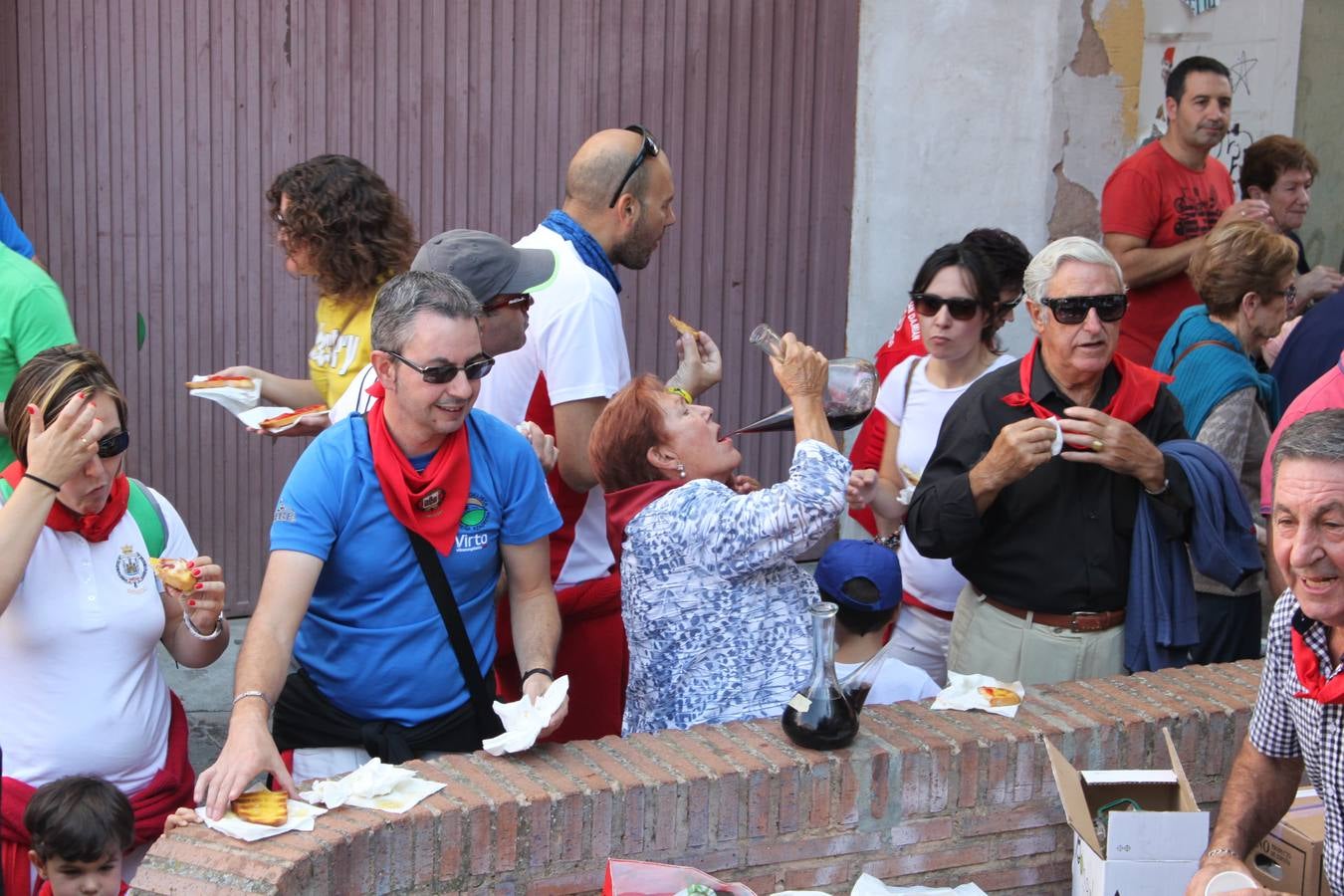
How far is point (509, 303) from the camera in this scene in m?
3.80

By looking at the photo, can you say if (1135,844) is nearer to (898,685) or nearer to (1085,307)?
(898,685)

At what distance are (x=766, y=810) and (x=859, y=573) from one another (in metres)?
0.98

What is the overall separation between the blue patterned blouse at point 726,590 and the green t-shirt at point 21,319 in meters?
1.75

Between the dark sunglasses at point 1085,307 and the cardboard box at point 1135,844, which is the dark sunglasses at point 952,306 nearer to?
the dark sunglasses at point 1085,307

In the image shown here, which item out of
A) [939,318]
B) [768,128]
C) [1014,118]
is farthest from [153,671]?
[1014,118]

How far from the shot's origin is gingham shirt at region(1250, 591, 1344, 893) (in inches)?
112

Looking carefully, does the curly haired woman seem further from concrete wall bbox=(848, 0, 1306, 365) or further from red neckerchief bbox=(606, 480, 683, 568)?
concrete wall bbox=(848, 0, 1306, 365)

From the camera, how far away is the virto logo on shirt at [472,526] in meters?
3.25

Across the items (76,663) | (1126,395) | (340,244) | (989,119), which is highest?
(989,119)

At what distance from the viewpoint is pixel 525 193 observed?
6602 millimetres

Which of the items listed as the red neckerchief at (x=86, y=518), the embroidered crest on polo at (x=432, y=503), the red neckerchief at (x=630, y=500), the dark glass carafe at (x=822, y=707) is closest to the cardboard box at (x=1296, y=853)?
the dark glass carafe at (x=822, y=707)

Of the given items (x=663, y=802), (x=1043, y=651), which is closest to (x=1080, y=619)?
(x=1043, y=651)

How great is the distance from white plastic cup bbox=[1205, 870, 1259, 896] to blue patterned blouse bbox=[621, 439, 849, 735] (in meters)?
0.94

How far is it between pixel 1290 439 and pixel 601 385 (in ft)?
5.84
